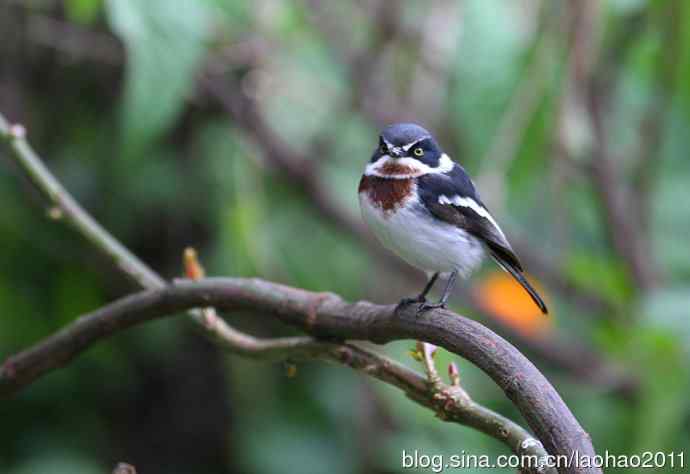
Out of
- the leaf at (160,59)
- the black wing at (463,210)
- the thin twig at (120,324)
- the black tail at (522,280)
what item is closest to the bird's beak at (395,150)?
the black wing at (463,210)

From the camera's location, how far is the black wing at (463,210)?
2.46 metres

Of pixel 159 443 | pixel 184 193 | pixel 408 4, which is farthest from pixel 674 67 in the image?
pixel 159 443

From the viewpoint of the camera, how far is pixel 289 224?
14.5 feet

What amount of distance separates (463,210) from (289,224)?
1993 millimetres

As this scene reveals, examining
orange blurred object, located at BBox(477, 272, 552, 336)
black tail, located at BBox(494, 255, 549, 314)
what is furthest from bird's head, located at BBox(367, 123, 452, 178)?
orange blurred object, located at BBox(477, 272, 552, 336)

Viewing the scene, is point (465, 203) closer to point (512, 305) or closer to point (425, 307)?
point (425, 307)

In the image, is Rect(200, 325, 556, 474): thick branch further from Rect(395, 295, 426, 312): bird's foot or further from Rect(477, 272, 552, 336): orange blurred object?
Rect(477, 272, 552, 336): orange blurred object

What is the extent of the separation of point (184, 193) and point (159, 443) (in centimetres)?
108

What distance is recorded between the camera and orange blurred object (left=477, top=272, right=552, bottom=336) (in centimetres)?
422

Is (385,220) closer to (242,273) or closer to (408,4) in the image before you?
(242,273)

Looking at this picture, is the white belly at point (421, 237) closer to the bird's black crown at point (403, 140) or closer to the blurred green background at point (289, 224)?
the bird's black crown at point (403, 140)

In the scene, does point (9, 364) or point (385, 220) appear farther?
point (385, 220)

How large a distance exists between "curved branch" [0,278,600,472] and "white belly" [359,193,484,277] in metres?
0.37

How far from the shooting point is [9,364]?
225cm
